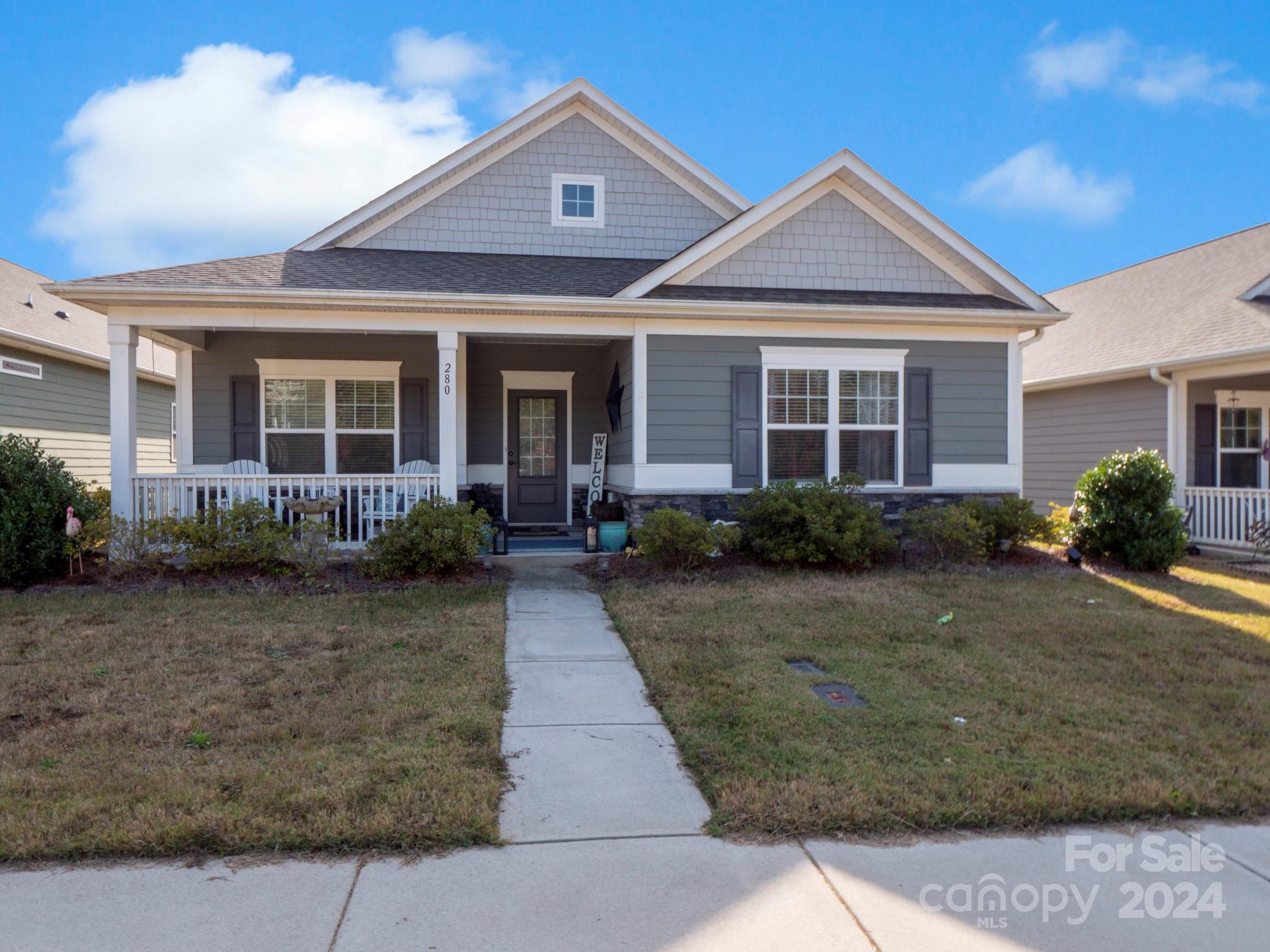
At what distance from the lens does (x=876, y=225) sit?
10828mm

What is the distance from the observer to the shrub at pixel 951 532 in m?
9.23

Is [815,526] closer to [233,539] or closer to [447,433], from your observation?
[447,433]

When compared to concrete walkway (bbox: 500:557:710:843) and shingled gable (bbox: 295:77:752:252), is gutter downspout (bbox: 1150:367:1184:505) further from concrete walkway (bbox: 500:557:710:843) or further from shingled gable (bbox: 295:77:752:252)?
concrete walkway (bbox: 500:557:710:843)

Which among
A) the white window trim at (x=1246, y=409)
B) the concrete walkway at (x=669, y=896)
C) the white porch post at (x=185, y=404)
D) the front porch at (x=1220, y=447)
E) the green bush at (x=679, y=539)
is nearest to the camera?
the concrete walkway at (x=669, y=896)

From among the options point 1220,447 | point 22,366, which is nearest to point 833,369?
point 1220,447

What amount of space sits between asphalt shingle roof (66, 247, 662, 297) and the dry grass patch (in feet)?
12.5

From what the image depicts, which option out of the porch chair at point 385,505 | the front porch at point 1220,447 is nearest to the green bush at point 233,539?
the porch chair at point 385,505

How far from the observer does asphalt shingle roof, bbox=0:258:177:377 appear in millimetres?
12812

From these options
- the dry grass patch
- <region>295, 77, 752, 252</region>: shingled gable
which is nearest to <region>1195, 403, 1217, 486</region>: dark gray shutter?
<region>295, 77, 752, 252</region>: shingled gable

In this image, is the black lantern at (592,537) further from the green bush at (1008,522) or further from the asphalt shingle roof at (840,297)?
the green bush at (1008,522)

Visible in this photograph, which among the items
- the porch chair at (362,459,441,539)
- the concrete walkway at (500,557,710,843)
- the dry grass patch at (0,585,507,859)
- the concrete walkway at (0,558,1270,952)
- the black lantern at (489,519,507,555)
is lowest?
the concrete walkway at (0,558,1270,952)

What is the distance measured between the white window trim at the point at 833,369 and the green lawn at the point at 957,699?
2206 millimetres

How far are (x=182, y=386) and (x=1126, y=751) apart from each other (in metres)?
11.5

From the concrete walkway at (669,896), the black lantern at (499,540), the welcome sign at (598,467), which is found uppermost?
the welcome sign at (598,467)
